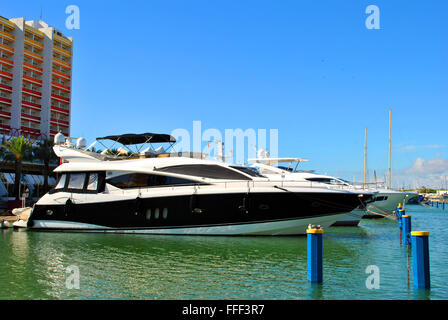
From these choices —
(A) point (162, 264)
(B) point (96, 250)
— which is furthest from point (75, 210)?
(A) point (162, 264)

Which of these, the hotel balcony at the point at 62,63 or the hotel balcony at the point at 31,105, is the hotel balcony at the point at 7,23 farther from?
the hotel balcony at the point at 31,105

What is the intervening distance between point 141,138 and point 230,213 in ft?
25.2

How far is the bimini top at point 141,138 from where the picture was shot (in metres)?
23.0

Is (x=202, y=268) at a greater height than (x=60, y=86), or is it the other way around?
(x=60, y=86)

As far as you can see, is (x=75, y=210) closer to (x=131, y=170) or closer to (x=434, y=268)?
(x=131, y=170)

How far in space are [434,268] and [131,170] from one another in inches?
533

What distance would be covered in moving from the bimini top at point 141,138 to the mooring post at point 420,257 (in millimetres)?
16101

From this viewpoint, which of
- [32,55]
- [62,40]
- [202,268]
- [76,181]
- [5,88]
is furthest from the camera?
[62,40]

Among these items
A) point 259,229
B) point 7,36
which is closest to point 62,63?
point 7,36

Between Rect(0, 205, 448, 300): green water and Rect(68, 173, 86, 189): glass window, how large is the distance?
3.25m

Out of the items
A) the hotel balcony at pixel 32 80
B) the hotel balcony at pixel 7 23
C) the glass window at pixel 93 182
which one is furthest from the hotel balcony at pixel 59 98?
the glass window at pixel 93 182

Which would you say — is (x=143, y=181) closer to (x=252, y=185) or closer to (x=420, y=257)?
(x=252, y=185)

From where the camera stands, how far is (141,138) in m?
23.4
